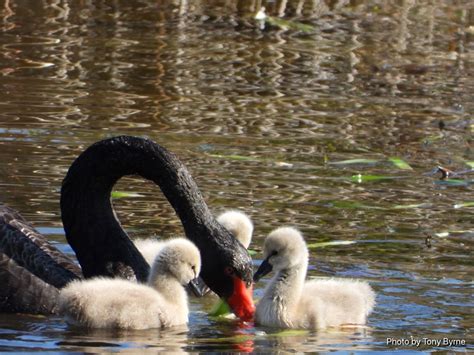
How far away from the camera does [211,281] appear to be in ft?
26.1

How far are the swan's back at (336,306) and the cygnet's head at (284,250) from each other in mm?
206

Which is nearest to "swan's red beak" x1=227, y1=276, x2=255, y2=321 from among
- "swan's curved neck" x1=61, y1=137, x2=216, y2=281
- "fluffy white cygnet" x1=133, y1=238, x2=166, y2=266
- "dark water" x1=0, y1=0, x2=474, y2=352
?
"dark water" x1=0, y1=0, x2=474, y2=352

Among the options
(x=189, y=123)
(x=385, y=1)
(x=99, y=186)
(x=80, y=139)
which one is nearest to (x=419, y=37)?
(x=385, y=1)

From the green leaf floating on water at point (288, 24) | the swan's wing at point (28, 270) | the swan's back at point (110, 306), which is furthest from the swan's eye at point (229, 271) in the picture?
the green leaf floating on water at point (288, 24)

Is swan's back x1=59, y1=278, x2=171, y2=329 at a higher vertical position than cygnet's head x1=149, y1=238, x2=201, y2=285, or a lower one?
lower

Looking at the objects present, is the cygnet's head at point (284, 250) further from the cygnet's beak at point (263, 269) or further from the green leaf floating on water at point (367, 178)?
the green leaf floating on water at point (367, 178)

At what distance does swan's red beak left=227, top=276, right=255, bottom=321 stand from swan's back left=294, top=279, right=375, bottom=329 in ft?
1.03

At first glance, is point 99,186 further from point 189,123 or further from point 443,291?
point 189,123

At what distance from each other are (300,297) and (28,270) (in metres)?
1.56

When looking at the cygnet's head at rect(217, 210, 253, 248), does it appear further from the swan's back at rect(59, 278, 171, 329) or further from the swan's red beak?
the swan's back at rect(59, 278, 171, 329)

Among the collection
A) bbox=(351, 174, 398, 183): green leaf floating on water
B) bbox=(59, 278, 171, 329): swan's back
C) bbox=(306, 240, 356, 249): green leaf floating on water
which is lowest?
bbox=(351, 174, 398, 183): green leaf floating on water

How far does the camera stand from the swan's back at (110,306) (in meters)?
7.29

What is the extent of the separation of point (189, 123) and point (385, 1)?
8125 millimetres

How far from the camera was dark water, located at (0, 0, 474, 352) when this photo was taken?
25.9 ft
